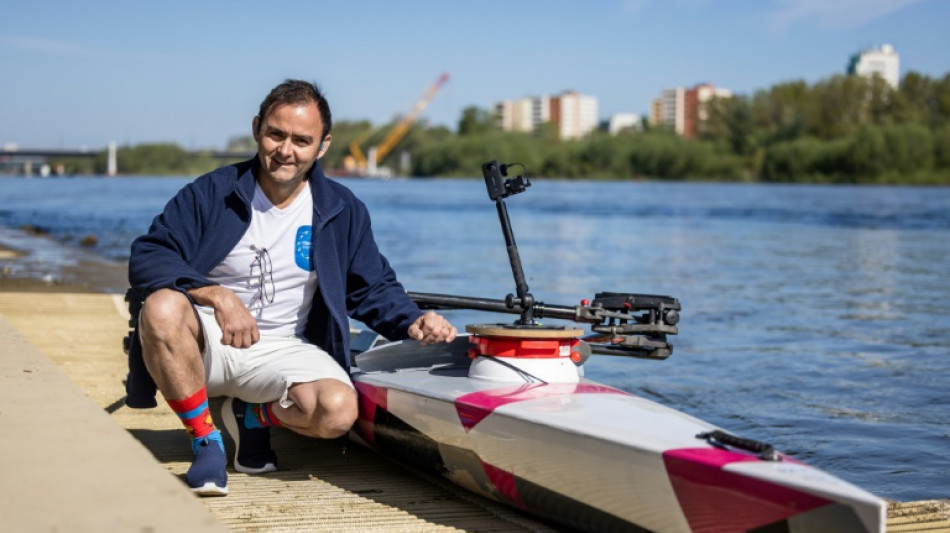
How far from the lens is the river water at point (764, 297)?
6.74 metres

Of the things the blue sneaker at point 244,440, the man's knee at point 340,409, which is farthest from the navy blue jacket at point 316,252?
the blue sneaker at point 244,440

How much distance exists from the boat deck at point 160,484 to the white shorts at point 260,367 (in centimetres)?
33

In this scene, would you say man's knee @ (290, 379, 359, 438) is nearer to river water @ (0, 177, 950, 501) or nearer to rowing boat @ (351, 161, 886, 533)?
rowing boat @ (351, 161, 886, 533)

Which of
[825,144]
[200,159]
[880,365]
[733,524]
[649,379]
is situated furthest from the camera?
[200,159]

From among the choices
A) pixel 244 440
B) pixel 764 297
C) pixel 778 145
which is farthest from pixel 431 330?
pixel 778 145

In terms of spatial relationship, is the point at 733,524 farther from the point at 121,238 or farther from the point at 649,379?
the point at 121,238

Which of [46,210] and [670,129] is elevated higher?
[670,129]

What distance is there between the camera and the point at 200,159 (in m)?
131

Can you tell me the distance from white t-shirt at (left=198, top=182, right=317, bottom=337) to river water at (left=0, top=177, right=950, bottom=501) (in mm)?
2917

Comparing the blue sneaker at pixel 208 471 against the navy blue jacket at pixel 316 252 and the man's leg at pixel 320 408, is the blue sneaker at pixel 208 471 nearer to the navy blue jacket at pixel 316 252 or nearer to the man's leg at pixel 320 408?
the man's leg at pixel 320 408

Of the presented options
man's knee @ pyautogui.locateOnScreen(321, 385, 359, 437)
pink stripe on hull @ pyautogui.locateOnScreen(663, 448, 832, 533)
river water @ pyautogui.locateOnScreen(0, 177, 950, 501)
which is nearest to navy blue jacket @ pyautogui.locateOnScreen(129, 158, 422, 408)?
man's knee @ pyautogui.locateOnScreen(321, 385, 359, 437)

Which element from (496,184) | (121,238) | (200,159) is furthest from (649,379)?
(200,159)

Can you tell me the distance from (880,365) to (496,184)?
5781 mm

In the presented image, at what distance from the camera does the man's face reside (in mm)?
4066
